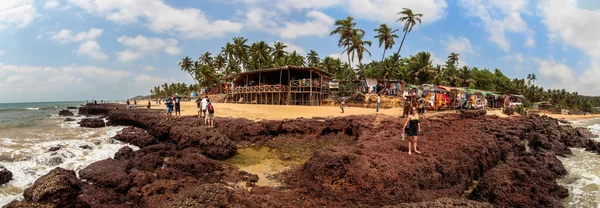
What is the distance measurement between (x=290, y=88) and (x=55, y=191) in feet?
88.4

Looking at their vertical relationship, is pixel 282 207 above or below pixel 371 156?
below

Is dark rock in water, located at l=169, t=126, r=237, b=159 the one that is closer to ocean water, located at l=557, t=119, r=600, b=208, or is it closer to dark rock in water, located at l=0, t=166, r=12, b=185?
dark rock in water, located at l=0, t=166, r=12, b=185

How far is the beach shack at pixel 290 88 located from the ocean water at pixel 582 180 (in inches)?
863

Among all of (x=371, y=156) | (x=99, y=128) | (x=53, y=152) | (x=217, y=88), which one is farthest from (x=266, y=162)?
(x=217, y=88)

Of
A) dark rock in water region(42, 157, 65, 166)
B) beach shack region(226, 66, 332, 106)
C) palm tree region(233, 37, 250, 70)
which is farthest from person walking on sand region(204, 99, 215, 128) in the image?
palm tree region(233, 37, 250, 70)

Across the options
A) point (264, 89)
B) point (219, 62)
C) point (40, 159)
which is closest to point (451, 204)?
point (40, 159)

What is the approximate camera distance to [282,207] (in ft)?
19.1

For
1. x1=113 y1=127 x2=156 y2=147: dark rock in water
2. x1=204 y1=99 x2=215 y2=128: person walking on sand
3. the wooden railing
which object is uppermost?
the wooden railing

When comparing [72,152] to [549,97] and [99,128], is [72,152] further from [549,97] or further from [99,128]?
[549,97]

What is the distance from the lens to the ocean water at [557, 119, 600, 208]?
7820 millimetres

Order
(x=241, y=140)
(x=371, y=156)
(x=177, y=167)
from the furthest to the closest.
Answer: (x=241, y=140) → (x=177, y=167) → (x=371, y=156)

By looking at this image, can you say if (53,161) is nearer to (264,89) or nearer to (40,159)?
(40,159)

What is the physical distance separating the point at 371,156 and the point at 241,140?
7.47 m

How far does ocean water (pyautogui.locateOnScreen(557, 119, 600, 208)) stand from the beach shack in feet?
71.9
